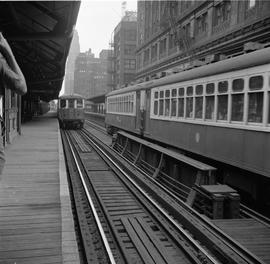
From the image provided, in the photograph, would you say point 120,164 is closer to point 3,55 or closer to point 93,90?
point 3,55

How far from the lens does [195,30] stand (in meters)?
31.6

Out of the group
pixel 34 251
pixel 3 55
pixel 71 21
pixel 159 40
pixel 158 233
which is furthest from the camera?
pixel 159 40

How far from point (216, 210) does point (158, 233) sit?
3.75 feet

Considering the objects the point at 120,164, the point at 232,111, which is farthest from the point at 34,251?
the point at 120,164

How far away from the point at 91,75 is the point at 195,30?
92.3 meters

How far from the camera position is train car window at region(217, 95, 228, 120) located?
7.75 metres

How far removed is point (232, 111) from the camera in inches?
293

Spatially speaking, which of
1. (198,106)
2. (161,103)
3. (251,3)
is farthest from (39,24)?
(251,3)

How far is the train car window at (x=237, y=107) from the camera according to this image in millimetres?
7137

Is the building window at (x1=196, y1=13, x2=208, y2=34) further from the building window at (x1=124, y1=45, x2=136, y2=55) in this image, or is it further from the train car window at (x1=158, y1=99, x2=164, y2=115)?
the building window at (x1=124, y1=45, x2=136, y2=55)

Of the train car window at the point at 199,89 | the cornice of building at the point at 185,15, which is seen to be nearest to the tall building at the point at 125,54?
the cornice of building at the point at 185,15

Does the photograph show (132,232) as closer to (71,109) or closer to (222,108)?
(222,108)

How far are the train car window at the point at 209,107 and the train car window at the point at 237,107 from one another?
92cm

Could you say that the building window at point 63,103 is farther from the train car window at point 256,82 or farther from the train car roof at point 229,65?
the train car window at point 256,82
